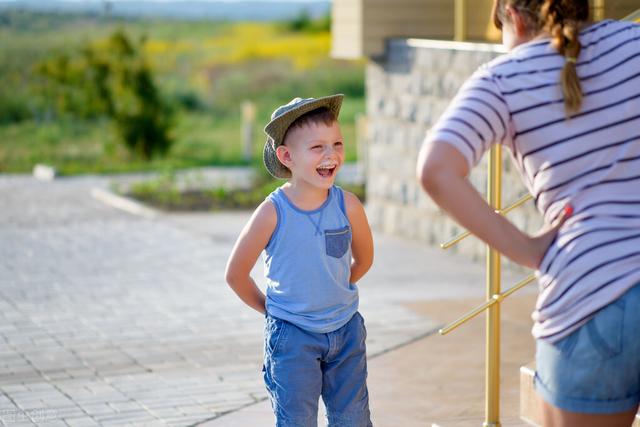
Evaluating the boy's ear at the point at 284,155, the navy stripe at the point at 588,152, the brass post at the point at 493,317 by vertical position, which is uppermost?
the navy stripe at the point at 588,152

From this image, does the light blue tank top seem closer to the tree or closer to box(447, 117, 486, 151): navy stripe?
box(447, 117, 486, 151): navy stripe

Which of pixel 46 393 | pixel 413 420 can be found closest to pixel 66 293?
pixel 46 393

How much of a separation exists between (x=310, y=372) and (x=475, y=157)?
1.42 meters

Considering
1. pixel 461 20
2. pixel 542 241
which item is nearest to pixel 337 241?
pixel 542 241

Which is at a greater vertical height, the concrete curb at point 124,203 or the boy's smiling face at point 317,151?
the boy's smiling face at point 317,151

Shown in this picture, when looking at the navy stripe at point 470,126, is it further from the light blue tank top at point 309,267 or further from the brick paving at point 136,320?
the brick paving at point 136,320

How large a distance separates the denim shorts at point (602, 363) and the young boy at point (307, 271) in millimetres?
1328

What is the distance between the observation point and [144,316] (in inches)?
318

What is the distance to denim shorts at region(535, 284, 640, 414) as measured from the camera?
102 inches

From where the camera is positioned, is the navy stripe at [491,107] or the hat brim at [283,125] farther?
the hat brim at [283,125]

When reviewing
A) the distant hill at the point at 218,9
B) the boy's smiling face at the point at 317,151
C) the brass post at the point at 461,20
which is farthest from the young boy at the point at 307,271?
the distant hill at the point at 218,9

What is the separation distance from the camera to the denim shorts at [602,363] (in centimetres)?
260

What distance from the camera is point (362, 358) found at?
4023 mm

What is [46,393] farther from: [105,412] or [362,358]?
[362,358]
